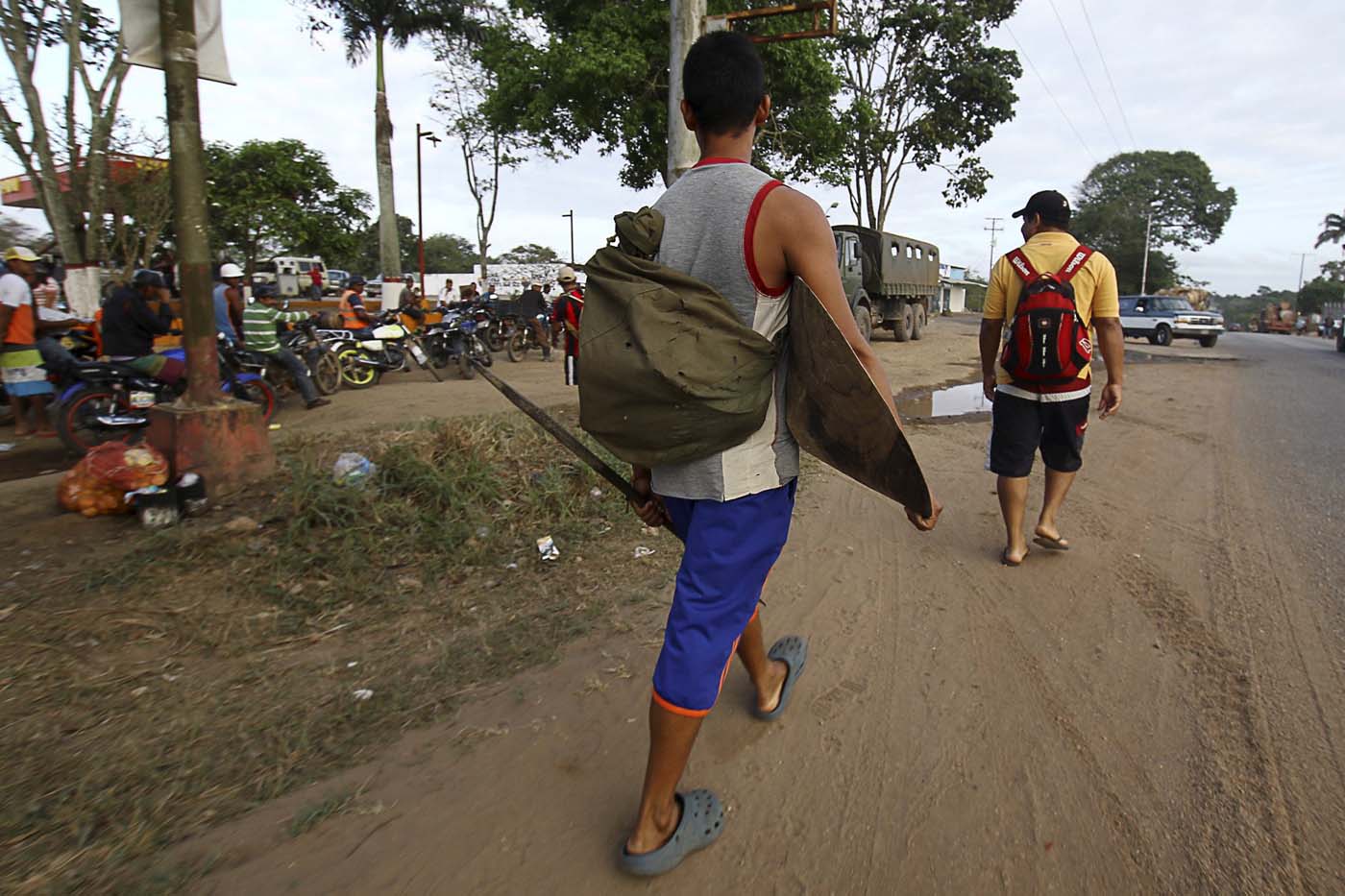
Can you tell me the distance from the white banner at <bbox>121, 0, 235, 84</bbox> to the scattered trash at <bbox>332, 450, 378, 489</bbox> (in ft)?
8.25

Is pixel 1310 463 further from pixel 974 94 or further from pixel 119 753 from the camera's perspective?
pixel 974 94

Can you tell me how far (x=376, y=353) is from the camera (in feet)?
32.5

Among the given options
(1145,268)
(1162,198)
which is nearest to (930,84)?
(1145,268)

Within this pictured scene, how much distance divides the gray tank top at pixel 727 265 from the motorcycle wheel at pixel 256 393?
650 cm

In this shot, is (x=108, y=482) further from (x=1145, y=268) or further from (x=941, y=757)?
(x=1145, y=268)

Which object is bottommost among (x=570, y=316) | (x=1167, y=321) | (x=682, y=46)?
(x=570, y=316)

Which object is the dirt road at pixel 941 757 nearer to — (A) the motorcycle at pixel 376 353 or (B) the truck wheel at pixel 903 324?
(A) the motorcycle at pixel 376 353

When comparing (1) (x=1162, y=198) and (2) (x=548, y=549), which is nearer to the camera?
(2) (x=548, y=549)

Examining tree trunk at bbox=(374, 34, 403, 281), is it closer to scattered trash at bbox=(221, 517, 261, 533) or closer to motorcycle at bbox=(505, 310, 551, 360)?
motorcycle at bbox=(505, 310, 551, 360)

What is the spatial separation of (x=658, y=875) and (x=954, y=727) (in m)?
1.06

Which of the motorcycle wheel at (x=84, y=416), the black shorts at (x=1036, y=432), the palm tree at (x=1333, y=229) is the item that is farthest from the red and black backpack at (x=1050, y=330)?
the palm tree at (x=1333, y=229)

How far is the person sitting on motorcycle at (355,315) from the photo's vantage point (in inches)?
392

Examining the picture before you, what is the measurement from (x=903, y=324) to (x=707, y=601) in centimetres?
1823

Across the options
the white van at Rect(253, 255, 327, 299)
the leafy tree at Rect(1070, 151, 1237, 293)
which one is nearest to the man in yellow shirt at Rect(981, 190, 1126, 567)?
the white van at Rect(253, 255, 327, 299)
